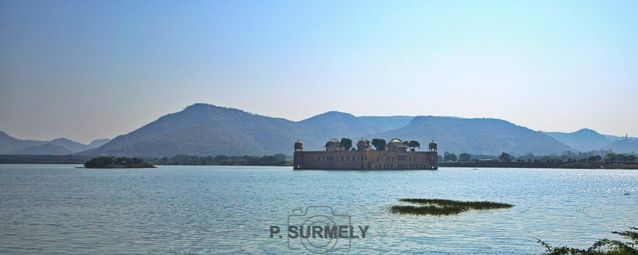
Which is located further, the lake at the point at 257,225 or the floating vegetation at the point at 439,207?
the floating vegetation at the point at 439,207

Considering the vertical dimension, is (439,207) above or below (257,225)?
above

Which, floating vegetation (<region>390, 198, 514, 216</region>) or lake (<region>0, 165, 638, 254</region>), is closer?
lake (<region>0, 165, 638, 254</region>)

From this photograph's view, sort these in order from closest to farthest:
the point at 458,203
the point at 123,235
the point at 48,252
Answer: the point at 48,252, the point at 123,235, the point at 458,203

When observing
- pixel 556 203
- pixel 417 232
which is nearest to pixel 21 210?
pixel 417 232

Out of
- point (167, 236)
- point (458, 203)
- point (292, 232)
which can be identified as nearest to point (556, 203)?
point (458, 203)

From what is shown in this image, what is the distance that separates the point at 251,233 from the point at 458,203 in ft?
107

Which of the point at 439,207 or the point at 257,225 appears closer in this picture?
the point at 257,225

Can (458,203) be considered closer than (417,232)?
No

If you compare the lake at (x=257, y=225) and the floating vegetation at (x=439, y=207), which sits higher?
the floating vegetation at (x=439, y=207)

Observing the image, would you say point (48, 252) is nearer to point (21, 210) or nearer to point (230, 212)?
point (230, 212)

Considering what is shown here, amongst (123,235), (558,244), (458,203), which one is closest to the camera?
(558,244)

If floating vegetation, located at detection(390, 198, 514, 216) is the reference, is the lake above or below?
below

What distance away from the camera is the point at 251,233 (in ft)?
161

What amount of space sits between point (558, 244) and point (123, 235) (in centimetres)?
2775
